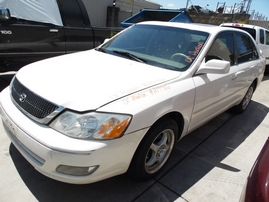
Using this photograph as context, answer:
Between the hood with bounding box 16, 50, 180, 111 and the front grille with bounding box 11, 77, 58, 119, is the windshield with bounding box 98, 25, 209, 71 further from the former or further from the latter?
the front grille with bounding box 11, 77, 58, 119

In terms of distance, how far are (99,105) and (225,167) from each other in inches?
75.3

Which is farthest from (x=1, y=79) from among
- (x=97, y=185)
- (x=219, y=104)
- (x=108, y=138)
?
(x=219, y=104)

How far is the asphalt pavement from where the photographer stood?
216 cm

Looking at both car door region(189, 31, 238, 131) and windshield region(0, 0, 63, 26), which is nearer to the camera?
car door region(189, 31, 238, 131)

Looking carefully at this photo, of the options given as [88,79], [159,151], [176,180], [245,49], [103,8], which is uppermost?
[103,8]

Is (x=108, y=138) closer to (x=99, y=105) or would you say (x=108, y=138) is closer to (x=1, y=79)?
(x=99, y=105)

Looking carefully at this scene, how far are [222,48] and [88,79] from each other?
1996 millimetres

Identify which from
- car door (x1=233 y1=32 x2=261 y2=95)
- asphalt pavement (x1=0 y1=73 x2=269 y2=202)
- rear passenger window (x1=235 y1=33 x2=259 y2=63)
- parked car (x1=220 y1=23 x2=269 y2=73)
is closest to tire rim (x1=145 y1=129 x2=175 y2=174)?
asphalt pavement (x1=0 y1=73 x2=269 y2=202)

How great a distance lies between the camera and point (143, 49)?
2979mm

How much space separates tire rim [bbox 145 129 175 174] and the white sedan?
0.01 metres

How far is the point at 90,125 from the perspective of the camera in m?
1.78

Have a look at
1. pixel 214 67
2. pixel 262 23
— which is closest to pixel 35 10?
pixel 214 67

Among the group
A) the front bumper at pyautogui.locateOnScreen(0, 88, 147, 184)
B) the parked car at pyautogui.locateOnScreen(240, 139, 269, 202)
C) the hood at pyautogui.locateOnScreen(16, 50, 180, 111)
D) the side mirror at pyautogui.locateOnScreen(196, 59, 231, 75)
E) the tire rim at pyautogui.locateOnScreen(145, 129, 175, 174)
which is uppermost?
the side mirror at pyautogui.locateOnScreen(196, 59, 231, 75)

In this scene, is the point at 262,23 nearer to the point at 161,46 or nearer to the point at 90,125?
the point at 161,46
